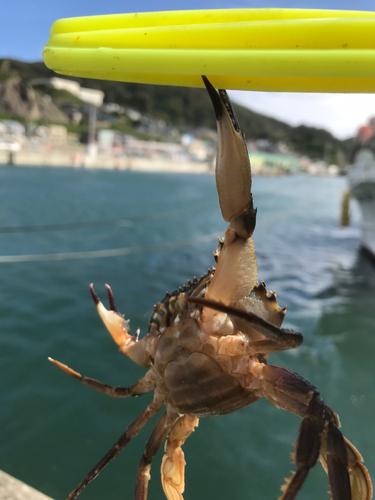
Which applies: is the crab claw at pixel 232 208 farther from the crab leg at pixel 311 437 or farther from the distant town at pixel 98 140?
the distant town at pixel 98 140

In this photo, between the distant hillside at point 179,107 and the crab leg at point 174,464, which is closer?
the crab leg at point 174,464

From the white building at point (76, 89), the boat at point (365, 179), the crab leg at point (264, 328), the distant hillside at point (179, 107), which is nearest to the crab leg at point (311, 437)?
the crab leg at point (264, 328)

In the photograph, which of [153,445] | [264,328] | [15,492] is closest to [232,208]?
[264,328]

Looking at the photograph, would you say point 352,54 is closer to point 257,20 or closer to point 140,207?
point 257,20

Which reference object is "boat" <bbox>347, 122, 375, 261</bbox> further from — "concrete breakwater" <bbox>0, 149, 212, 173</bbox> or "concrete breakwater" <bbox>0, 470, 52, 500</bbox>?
"concrete breakwater" <bbox>0, 149, 212, 173</bbox>

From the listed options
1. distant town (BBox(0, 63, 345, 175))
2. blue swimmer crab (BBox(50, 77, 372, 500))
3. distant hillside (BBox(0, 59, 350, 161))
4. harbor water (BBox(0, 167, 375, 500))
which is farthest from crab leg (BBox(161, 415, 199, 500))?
distant hillside (BBox(0, 59, 350, 161))

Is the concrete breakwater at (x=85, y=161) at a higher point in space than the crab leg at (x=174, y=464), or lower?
lower

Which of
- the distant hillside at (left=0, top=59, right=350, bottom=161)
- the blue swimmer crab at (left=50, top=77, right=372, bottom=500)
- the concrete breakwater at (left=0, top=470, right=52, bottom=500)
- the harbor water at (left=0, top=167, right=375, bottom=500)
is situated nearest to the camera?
the blue swimmer crab at (left=50, top=77, right=372, bottom=500)
